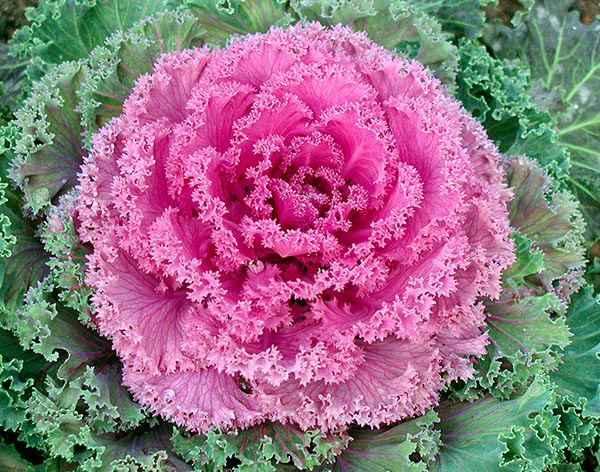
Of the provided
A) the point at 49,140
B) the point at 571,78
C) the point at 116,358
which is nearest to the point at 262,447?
the point at 116,358

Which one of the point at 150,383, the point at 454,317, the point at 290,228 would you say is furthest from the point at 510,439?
the point at 150,383

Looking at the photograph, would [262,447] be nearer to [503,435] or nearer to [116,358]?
[116,358]

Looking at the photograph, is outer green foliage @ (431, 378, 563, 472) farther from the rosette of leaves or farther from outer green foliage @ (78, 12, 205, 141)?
outer green foliage @ (78, 12, 205, 141)

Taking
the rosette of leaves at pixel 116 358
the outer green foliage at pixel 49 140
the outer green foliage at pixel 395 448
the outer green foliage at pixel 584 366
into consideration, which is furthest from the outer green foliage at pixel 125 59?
the outer green foliage at pixel 584 366

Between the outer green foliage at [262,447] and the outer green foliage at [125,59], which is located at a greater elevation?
the outer green foliage at [125,59]

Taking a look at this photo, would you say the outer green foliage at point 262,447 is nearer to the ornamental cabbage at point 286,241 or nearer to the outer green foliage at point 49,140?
the ornamental cabbage at point 286,241
